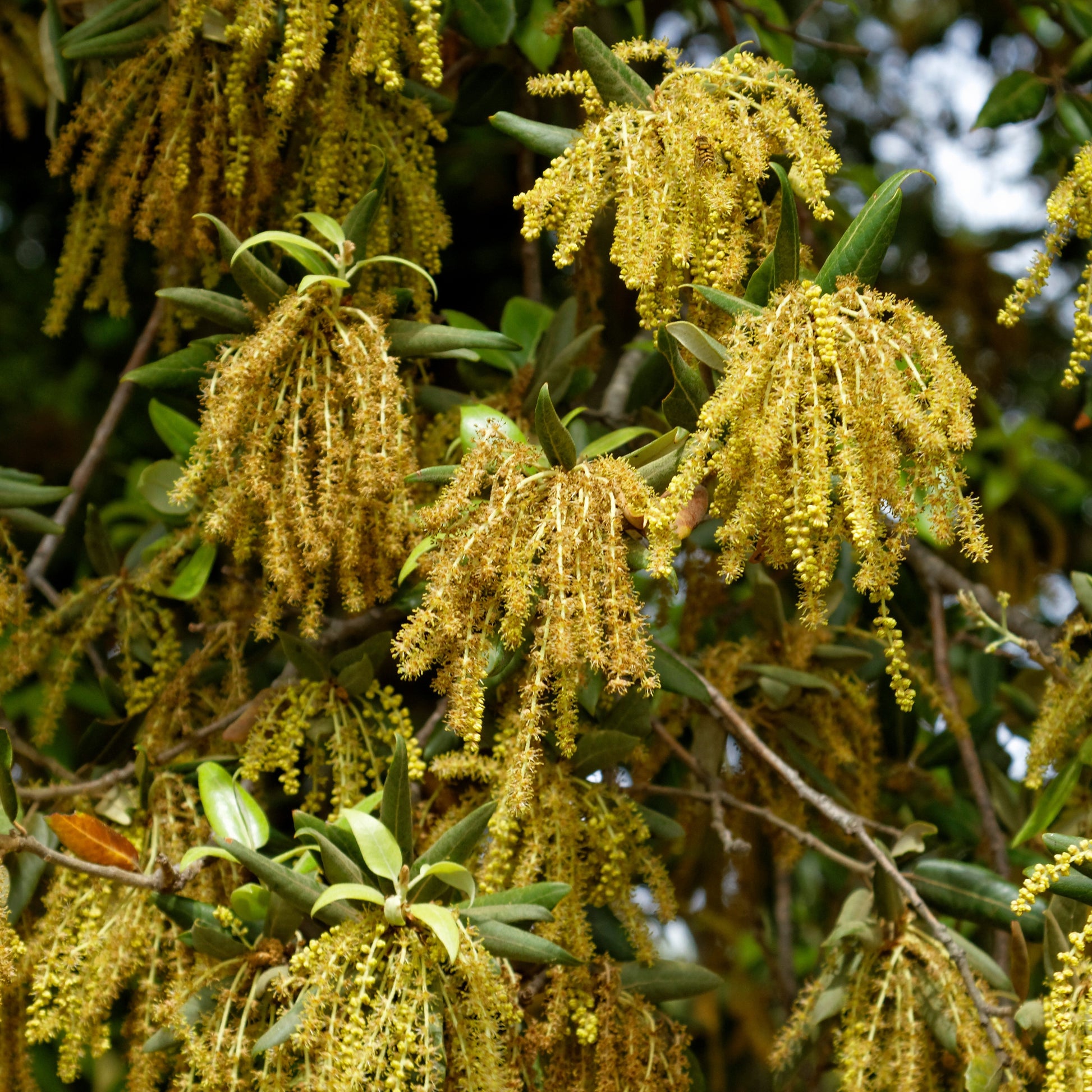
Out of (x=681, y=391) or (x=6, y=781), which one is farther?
(x=6, y=781)

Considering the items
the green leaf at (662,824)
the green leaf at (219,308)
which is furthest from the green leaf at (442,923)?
the green leaf at (219,308)

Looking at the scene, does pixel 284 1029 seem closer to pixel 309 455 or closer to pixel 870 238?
pixel 309 455

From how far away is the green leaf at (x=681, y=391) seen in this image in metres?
1.44

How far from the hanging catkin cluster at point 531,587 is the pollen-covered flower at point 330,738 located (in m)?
0.40

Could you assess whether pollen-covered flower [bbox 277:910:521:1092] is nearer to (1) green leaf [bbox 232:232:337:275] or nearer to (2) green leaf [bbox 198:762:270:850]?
(2) green leaf [bbox 198:762:270:850]

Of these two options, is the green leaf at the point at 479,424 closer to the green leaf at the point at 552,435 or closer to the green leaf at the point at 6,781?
the green leaf at the point at 552,435

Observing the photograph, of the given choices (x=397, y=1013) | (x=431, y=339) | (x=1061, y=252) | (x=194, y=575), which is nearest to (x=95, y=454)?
(x=194, y=575)

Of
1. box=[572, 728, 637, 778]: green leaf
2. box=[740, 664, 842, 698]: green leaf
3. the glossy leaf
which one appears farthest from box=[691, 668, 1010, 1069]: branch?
the glossy leaf

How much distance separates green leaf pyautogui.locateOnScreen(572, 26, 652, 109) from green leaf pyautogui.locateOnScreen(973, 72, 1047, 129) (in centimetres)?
117

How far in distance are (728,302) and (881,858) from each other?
0.89 m

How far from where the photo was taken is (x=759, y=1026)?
10.8 feet

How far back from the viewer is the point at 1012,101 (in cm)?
241

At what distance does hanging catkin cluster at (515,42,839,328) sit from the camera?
4.60 feet

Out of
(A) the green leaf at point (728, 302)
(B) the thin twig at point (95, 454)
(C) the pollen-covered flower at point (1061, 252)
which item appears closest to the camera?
(A) the green leaf at point (728, 302)
